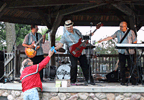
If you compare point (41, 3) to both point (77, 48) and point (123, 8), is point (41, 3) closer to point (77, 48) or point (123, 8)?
point (77, 48)

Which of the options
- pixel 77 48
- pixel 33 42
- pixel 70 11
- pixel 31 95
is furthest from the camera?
pixel 70 11

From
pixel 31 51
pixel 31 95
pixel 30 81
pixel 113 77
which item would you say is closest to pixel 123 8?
pixel 113 77

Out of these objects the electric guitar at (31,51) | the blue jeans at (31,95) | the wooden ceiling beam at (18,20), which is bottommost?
the blue jeans at (31,95)

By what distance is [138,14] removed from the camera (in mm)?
7891

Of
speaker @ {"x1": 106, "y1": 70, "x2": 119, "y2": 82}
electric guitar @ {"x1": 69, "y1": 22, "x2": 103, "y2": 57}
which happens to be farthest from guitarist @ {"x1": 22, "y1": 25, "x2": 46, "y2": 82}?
speaker @ {"x1": 106, "y1": 70, "x2": 119, "y2": 82}

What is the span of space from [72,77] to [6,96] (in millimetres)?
1622

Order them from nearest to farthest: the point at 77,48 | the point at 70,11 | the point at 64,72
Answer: the point at 77,48
the point at 64,72
the point at 70,11

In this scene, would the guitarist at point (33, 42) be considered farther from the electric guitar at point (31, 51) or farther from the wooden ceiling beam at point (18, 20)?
the wooden ceiling beam at point (18, 20)

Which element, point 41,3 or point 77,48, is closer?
point 77,48

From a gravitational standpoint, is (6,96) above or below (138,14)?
below

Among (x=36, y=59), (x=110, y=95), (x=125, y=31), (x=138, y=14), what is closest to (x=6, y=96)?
(x=36, y=59)

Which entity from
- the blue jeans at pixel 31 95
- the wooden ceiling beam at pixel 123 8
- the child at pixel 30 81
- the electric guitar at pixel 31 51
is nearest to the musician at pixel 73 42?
the electric guitar at pixel 31 51

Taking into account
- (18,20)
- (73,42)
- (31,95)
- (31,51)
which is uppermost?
(18,20)

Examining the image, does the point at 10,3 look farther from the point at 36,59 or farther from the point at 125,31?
the point at 125,31
